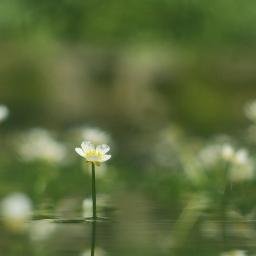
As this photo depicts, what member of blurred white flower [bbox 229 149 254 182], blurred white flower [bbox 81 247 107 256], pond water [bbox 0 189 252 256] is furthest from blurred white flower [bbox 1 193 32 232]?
blurred white flower [bbox 229 149 254 182]

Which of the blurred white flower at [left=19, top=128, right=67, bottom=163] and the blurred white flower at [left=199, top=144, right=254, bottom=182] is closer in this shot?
the blurred white flower at [left=199, top=144, right=254, bottom=182]

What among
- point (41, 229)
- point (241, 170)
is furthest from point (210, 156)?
point (41, 229)

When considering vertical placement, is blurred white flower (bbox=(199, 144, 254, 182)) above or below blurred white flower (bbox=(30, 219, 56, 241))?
above

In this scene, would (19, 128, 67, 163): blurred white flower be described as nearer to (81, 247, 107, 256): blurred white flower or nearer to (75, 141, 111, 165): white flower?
(75, 141, 111, 165): white flower

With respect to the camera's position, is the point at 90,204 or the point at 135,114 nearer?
the point at 90,204

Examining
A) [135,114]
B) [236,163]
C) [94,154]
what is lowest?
[94,154]

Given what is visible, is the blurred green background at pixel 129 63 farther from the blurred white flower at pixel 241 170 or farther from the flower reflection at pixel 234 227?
the flower reflection at pixel 234 227

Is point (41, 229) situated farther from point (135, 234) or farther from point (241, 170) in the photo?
point (241, 170)

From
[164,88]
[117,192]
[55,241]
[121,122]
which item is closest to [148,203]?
[117,192]

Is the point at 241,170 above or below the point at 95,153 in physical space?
above
